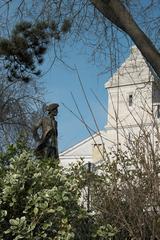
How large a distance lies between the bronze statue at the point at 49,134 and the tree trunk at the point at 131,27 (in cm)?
313

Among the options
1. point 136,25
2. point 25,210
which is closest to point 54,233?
point 25,210

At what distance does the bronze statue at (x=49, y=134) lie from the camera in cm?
1115

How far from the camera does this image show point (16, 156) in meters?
5.41

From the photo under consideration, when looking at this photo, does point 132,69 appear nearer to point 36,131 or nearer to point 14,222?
point 36,131

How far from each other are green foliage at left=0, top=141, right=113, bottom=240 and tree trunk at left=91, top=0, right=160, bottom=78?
11.1 ft

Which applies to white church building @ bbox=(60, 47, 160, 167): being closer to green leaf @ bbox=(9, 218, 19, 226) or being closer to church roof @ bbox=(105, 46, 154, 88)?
church roof @ bbox=(105, 46, 154, 88)

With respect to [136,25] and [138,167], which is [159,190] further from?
[136,25]

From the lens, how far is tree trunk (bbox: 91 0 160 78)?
823cm

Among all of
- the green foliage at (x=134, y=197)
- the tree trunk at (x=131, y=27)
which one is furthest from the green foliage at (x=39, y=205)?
the tree trunk at (x=131, y=27)

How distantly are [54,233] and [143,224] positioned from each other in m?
0.82

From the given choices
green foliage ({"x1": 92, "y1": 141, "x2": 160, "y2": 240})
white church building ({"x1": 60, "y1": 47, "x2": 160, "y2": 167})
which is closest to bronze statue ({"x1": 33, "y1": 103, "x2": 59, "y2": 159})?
Answer: white church building ({"x1": 60, "y1": 47, "x2": 160, "y2": 167})

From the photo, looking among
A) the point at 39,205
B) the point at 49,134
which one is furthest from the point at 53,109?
the point at 39,205

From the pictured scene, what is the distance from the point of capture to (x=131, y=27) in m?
8.38

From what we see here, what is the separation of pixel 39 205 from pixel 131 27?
171 inches
